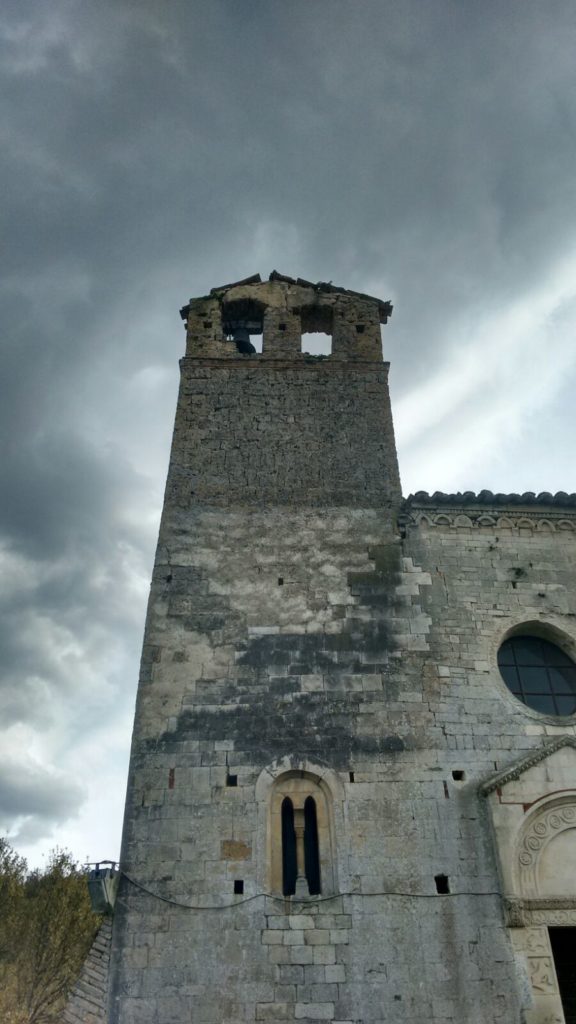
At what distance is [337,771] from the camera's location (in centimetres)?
881

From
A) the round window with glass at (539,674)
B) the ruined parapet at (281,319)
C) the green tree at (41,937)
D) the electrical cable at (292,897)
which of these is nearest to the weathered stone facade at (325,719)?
the electrical cable at (292,897)

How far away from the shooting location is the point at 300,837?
27.8 feet

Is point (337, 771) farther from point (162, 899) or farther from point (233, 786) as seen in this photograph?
point (162, 899)

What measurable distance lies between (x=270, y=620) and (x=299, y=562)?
1088mm

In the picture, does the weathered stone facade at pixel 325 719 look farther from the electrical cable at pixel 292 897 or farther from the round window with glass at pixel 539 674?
the round window with glass at pixel 539 674

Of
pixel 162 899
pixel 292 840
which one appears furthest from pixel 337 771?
pixel 162 899

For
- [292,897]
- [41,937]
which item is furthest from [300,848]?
[41,937]

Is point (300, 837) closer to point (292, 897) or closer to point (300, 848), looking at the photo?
point (300, 848)

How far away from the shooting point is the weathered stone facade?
25.2ft


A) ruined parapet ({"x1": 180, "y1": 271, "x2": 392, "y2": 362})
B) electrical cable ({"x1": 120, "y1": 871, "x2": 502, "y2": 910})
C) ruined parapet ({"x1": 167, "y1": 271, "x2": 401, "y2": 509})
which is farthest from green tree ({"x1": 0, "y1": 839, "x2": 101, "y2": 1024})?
ruined parapet ({"x1": 180, "y1": 271, "x2": 392, "y2": 362})

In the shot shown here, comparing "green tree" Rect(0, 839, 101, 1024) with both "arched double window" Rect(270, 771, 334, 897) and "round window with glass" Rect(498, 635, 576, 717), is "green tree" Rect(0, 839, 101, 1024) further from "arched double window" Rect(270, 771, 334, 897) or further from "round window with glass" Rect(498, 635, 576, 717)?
"round window with glass" Rect(498, 635, 576, 717)

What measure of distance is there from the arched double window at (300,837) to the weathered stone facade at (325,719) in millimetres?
37

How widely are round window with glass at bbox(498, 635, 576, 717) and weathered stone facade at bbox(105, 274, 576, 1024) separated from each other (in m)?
0.37

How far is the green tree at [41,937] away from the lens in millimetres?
18281
